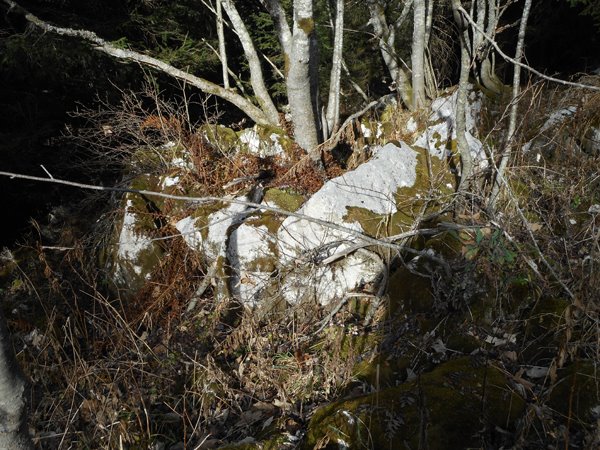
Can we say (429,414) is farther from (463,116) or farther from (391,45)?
(391,45)

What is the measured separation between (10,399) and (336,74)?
4.99 metres

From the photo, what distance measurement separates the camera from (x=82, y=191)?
667cm

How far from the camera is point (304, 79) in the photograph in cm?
511

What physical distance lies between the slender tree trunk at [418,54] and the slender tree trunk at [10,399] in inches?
214

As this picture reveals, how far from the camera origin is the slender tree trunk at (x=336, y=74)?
17.0ft

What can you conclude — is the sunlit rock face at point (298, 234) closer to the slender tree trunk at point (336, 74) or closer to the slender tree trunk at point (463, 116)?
the slender tree trunk at point (463, 116)

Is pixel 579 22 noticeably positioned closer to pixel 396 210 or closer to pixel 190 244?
pixel 396 210

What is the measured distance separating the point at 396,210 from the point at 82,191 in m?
4.95

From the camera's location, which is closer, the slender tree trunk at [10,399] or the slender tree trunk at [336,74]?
the slender tree trunk at [10,399]

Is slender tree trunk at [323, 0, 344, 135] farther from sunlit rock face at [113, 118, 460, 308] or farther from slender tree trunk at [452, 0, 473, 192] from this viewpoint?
slender tree trunk at [452, 0, 473, 192]

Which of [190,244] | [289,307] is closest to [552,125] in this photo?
[289,307]

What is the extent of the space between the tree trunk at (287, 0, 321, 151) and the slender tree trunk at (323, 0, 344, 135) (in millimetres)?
255

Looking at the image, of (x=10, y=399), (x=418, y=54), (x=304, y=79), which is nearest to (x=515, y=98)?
(x=418, y=54)

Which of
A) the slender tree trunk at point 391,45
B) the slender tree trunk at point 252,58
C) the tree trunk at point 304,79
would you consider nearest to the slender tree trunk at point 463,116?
the tree trunk at point 304,79
